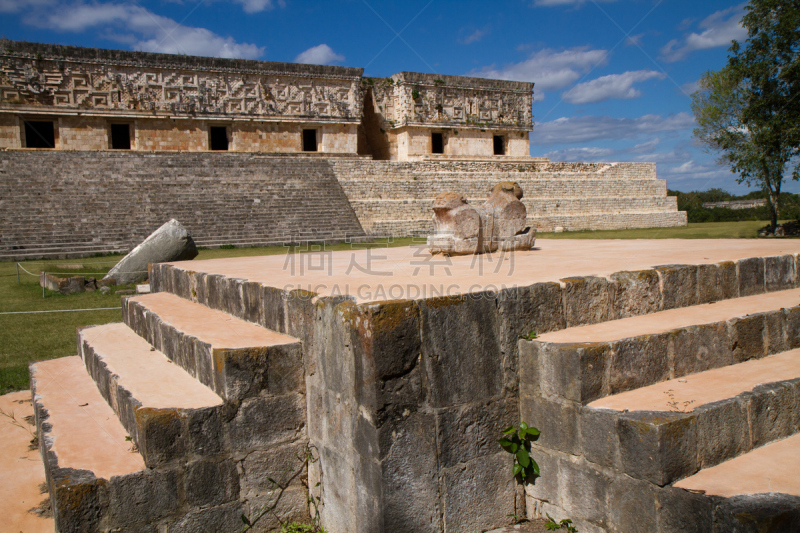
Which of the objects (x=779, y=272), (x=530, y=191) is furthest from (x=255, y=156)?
(x=779, y=272)

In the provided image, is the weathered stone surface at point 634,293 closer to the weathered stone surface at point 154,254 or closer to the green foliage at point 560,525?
the green foliage at point 560,525

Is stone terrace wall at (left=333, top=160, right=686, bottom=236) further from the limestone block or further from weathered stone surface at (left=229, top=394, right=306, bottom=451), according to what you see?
weathered stone surface at (left=229, top=394, right=306, bottom=451)

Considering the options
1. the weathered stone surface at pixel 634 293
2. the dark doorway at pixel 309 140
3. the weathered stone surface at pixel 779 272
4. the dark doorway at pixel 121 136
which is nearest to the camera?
the weathered stone surface at pixel 634 293

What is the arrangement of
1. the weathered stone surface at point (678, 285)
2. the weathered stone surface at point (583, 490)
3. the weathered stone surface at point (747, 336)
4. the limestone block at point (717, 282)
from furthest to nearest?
the limestone block at point (717, 282)
the weathered stone surface at point (678, 285)
the weathered stone surface at point (747, 336)
the weathered stone surface at point (583, 490)

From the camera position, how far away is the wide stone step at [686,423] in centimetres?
234

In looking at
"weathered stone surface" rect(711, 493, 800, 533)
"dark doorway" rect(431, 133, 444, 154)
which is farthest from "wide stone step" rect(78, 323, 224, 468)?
"dark doorway" rect(431, 133, 444, 154)

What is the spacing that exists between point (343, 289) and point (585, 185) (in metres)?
26.4

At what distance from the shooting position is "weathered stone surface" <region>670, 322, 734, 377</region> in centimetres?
304

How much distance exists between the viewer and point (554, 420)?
9.36 feet

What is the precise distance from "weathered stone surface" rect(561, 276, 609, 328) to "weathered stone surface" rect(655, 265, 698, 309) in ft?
1.70

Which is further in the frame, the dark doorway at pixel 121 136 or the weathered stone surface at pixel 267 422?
the dark doorway at pixel 121 136

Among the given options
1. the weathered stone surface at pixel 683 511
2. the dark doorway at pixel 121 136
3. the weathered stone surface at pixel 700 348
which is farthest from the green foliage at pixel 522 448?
the dark doorway at pixel 121 136

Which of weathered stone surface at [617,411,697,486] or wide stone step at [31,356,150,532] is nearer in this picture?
weathered stone surface at [617,411,697,486]

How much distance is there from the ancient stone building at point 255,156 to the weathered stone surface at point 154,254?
630cm
